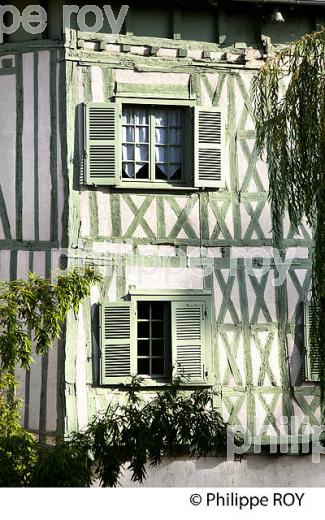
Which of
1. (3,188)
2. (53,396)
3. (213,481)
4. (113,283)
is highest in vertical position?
(3,188)

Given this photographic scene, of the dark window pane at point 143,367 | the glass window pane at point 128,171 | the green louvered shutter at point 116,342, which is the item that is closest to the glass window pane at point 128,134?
the glass window pane at point 128,171

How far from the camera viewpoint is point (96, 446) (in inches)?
532

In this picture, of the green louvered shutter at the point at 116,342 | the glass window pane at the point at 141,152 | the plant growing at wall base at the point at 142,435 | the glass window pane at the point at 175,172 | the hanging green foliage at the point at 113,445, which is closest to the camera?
the hanging green foliage at the point at 113,445

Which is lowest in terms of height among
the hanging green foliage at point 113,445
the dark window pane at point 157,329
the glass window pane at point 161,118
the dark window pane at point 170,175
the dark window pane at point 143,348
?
the hanging green foliage at point 113,445

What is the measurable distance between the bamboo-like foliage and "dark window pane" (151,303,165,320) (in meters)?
4.84

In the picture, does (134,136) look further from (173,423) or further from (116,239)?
(173,423)

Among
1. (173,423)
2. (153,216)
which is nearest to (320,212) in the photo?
(173,423)

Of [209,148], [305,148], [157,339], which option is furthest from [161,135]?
[305,148]

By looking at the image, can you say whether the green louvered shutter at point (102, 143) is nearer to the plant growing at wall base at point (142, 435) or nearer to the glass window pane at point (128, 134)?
the glass window pane at point (128, 134)

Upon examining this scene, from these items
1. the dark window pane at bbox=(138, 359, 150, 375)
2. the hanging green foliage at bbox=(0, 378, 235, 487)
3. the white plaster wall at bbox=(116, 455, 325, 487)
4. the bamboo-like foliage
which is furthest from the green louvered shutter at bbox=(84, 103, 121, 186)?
the bamboo-like foliage

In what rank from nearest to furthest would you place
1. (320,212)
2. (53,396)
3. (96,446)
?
1. (320,212)
2. (96,446)
3. (53,396)

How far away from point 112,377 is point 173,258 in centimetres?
165

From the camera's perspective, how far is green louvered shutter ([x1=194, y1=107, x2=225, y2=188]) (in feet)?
55.5

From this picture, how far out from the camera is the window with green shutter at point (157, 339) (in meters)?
16.5
